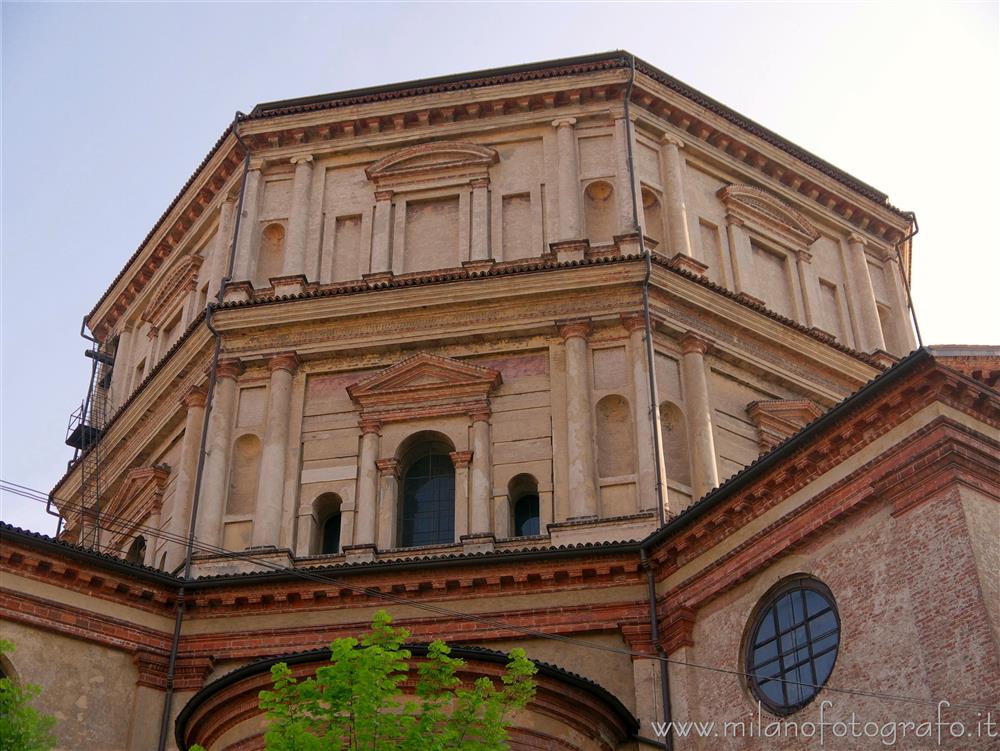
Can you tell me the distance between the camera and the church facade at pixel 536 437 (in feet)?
59.6

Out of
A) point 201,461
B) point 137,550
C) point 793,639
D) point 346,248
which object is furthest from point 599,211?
point 793,639

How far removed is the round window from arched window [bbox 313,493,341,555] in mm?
8975

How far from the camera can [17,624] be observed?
2103 cm

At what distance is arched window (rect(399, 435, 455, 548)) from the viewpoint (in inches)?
1000

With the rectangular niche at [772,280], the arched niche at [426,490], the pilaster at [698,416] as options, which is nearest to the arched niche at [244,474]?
the arched niche at [426,490]

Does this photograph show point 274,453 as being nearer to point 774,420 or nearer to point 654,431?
point 654,431

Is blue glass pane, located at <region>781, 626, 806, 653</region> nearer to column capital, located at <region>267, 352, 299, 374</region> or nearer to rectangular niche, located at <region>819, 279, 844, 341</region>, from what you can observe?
column capital, located at <region>267, 352, 299, 374</region>

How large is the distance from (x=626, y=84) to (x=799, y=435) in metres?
13.5

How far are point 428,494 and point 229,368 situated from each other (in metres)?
4.90

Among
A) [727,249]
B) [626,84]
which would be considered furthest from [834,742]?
[626,84]

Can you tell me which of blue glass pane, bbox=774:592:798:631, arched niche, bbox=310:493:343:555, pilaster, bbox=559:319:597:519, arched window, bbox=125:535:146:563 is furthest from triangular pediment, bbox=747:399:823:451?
arched window, bbox=125:535:146:563

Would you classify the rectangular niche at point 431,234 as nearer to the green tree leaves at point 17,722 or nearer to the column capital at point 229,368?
the column capital at point 229,368

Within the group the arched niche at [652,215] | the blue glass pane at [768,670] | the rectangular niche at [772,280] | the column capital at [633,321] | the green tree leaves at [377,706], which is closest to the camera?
the green tree leaves at [377,706]

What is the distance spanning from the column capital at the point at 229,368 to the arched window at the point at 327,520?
3.46 meters
